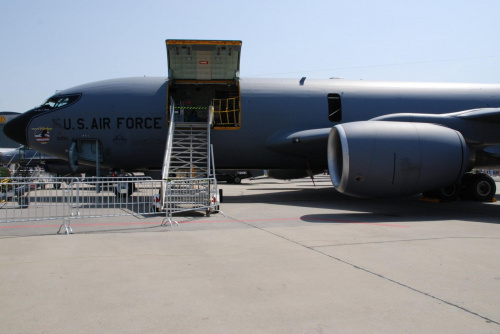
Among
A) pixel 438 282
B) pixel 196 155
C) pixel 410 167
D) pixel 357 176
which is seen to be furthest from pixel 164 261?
pixel 196 155

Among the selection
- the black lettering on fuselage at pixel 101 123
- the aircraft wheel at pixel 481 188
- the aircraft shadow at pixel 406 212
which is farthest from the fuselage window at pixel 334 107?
the black lettering on fuselage at pixel 101 123

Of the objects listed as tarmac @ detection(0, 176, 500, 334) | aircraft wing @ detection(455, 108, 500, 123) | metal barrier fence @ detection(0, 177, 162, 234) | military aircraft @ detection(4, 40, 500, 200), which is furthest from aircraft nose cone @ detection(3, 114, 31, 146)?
aircraft wing @ detection(455, 108, 500, 123)

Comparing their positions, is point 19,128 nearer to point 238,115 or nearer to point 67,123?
point 67,123

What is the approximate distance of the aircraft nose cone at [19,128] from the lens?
13461 millimetres

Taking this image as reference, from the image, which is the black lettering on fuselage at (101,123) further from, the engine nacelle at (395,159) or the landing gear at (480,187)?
the landing gear at (480,187)

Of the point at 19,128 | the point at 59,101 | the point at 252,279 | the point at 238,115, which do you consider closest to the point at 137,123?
the point at 59,101

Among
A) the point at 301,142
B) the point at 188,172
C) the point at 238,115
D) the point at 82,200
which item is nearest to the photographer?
the point at 82,200

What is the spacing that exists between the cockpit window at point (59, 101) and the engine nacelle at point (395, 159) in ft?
Result: 28.3

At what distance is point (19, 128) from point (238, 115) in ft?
23.3

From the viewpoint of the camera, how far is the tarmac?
331 cm

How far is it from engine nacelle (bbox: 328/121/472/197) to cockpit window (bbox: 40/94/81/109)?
340 inches

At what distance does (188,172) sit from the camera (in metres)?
11.9

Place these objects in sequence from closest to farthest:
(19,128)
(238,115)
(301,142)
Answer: (301,142) < (19,128) < (238,115)

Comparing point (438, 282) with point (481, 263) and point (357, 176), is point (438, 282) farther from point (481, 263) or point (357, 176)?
point (357, 176)
